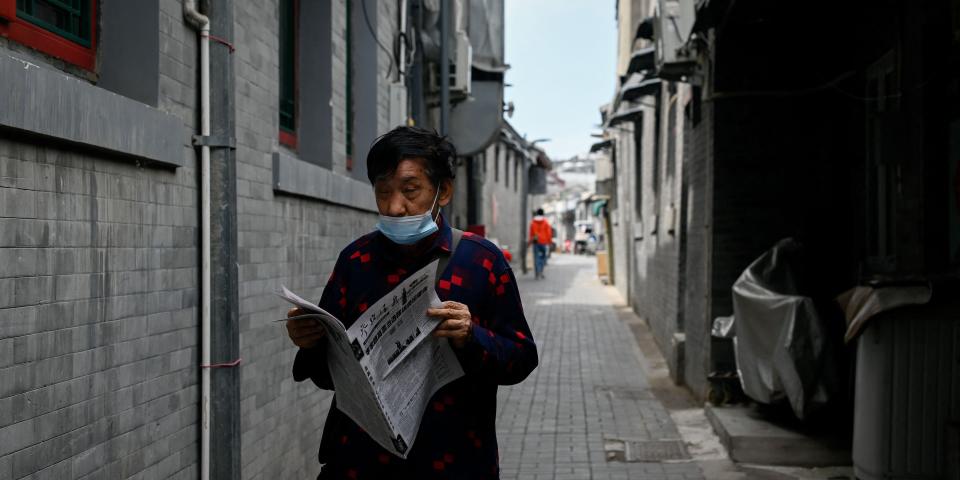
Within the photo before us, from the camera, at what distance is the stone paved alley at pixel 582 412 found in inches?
295

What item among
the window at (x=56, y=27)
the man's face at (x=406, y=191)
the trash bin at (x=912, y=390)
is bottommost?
the trash bin at (x=912, y=390)

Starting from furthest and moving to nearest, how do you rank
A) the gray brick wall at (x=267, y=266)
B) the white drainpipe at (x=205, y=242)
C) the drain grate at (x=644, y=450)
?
the drain grate at (x=644, y=450) < the gray brick wall at (x=267, y=266) < the white drainpipe at (x=205, y=242)

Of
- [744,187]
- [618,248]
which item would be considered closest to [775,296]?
[744,187]

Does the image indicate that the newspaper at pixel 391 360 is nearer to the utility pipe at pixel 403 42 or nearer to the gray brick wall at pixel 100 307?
the gray brick wall at pixel 100 307

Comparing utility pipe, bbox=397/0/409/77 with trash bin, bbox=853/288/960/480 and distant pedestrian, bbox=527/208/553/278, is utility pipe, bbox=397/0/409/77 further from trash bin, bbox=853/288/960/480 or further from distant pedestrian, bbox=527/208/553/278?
distant pedestrian, bbox=527/208/553/278

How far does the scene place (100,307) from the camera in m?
3.72

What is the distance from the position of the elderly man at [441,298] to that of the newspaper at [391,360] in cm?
8

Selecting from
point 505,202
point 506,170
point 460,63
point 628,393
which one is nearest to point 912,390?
point 628,393

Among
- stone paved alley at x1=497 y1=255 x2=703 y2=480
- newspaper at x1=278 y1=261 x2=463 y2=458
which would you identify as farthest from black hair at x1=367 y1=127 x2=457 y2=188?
stone paved alley at x1=497 y1=255 x2=703 y2=480

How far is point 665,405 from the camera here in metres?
10.0

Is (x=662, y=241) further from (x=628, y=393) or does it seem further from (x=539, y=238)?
(x=539, y=238)

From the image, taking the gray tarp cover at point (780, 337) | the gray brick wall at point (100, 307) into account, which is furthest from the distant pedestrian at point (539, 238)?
the gray brick wall at point (100, 307)

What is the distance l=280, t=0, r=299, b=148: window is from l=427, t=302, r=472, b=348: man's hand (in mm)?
4407

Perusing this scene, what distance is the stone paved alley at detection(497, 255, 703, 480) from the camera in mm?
7480
